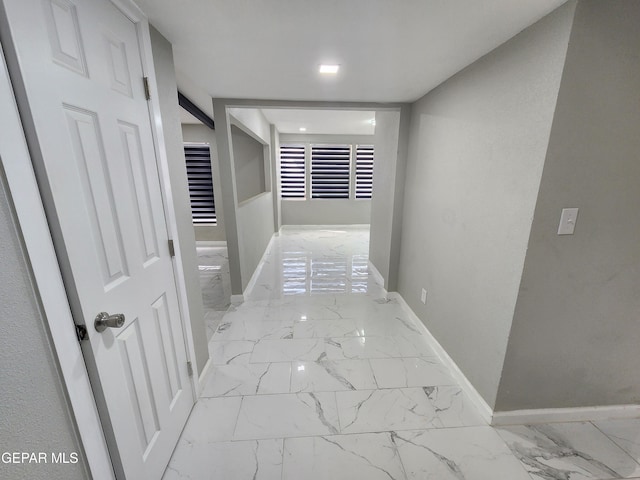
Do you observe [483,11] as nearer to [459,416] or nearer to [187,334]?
[459,416]

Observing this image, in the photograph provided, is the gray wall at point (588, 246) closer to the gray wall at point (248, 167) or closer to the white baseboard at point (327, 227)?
the gray wall at point (248, 167)

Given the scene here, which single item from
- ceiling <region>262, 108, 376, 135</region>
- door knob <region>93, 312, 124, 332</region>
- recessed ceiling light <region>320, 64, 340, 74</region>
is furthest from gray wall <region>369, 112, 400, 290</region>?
door knob <region>93, 312, 124, 332</region>

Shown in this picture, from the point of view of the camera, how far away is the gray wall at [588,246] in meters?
1.11

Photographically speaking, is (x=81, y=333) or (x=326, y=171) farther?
(x=326, y=171)

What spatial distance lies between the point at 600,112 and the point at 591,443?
1.76 meters

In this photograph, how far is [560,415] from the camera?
1.56 meters

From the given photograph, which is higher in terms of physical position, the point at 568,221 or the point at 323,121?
the point at 323,121

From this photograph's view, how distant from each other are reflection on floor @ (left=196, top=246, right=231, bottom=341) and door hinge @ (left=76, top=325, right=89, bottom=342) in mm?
1676

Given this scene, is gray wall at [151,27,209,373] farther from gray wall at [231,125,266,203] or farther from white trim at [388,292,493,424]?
gray wall at [231,125,266,203]

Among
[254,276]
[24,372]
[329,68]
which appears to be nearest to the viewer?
[24,372]

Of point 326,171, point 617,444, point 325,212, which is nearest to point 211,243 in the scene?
point 325,212

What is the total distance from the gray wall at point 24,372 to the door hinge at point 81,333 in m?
0.09

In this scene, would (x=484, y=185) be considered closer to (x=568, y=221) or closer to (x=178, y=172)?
(x=568, y=221)

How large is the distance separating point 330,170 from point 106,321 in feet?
20.5
